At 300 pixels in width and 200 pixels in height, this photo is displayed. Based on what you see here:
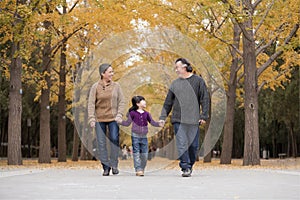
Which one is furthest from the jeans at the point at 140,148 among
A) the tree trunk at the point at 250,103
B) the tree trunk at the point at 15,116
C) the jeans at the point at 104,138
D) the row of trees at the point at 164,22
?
the tree trunk at the point at 15,116

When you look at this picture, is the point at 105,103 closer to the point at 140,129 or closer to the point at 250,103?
the point at 140,129

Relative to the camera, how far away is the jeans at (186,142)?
37.4ft

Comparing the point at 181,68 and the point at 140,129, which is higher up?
the point at 181,68

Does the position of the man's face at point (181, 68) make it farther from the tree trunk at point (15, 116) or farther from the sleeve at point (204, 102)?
the tree trunk at point (15, 116)

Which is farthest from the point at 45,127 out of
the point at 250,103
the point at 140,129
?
the point at 140,129

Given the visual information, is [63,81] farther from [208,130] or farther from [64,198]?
[64,198]

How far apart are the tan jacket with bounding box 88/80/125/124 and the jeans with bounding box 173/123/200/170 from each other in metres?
1.26

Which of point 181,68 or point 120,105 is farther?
point 120,105

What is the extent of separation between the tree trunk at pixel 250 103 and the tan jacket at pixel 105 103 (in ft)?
30.6

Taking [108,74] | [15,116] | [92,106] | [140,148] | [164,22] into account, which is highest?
[164,22]

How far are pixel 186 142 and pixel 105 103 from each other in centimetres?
184

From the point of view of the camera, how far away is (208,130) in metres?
28.3

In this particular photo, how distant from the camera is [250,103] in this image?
20594 mm

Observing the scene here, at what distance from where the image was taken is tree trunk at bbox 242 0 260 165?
20.4 m
